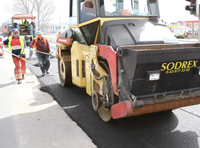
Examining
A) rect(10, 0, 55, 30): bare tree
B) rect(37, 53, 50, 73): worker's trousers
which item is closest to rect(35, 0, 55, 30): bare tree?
rect(10, 0, 55, 30): bare tree

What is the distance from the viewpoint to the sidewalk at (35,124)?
3.21m

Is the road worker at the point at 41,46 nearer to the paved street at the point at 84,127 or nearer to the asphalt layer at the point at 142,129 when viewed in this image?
the paved street at the point at 84,127

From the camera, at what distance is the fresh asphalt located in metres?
3.16

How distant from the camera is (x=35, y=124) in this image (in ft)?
12.5

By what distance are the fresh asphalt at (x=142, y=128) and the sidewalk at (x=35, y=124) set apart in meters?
0.21

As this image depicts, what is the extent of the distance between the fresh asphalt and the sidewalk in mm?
214

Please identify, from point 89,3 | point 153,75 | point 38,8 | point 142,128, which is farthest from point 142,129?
point 38,8

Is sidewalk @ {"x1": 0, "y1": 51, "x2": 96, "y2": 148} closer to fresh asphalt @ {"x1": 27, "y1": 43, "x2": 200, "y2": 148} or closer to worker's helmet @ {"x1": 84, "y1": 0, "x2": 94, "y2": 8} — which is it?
fresh asphalt @ {"x1": 27, "y1": 43, "x2": 200, "y2": 148}

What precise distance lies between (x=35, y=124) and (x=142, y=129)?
1.88 metres

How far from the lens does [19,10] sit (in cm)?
3969

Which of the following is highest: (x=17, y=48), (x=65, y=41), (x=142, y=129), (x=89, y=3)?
(x=89, y=3)

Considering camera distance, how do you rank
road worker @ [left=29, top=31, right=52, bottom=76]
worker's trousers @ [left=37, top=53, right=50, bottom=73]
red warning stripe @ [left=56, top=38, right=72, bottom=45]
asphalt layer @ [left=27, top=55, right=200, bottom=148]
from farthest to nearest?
worker's trousers @ [left=37, top=53, right=50, bottom=73] < road worker @ [left=29, top=31, right=52, bottom=76] < red warning stripe @ [left=56, top=38, right=72, bottom=45] < asphalt layer @ [left=27, top=55, right=200, bottom=148]

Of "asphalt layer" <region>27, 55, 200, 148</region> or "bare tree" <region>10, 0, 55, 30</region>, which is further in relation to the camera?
"bare tree" <region>10, 0, 55, 30</region>

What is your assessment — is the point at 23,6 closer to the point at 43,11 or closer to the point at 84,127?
the point at 43,11
